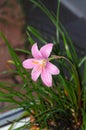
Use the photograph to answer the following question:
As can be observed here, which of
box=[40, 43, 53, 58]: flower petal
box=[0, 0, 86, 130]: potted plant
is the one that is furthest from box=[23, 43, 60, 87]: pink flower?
box=[0, 0, 86, 130]: potted plant

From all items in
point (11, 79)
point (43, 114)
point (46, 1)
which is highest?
point (46, 1)

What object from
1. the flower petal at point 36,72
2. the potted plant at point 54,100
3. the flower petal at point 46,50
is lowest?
the potted plant at point 54,100

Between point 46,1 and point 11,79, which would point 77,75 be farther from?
point 11,79

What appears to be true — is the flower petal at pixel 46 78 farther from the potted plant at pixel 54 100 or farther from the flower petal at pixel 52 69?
the potted plant at pixel 54 100

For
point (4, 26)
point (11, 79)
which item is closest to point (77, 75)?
point (11, 79)

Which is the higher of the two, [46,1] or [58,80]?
[46,1]

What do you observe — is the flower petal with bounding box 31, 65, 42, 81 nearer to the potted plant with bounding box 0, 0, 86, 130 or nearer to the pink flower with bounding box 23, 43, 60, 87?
the pink flower with bounding box 23, 43, 60, 87

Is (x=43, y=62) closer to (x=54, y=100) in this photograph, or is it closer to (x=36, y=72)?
(x=36, y=72)

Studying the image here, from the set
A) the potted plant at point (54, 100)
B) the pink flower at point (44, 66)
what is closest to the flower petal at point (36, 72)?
the pink flower at point (44, 66)

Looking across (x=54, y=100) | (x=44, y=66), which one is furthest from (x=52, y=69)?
(x=54, y=100)

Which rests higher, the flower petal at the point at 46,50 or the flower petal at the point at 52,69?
the flower petal at the point at 46,50

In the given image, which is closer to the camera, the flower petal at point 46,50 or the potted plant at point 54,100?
the flower petal at point 46,50
